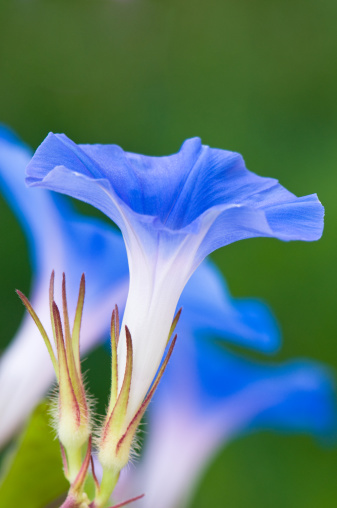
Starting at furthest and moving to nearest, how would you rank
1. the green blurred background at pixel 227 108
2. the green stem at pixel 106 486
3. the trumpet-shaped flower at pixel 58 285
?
the green blurred background at pixel 227 108 → the trumpet-shaped flower at pixel 58 285 → the green stem at pixel 106 486

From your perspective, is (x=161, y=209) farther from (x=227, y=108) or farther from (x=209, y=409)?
(x=227, y=108)

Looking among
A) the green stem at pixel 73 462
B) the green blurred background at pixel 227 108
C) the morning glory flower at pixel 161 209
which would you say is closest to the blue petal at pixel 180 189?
the morning glory flower at pixel 161 209

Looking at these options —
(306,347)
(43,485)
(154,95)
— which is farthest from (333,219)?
(43,485)

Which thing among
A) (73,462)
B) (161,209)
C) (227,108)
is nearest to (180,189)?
(161,209)

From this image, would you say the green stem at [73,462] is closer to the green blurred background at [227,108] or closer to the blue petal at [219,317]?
the blue petal at [219,317]

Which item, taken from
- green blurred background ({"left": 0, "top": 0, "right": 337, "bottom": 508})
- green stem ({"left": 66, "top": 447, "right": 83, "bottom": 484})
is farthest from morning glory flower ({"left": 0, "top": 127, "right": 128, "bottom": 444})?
green blurred background ({"left": 0, "top": 0, "right": 337, "bottom": 508})

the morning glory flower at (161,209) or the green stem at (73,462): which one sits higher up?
the morning glory flower at (161,209)
